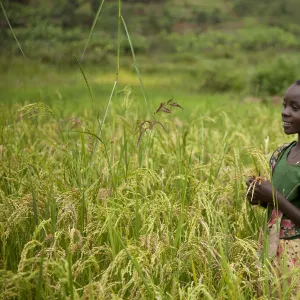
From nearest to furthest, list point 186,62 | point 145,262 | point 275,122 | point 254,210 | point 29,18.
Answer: point 145,262 < point 254,210 < point 275,122 < point 29,18 < point 186,62

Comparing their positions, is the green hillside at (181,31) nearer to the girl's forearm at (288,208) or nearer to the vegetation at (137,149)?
the vegetation at (137,149)

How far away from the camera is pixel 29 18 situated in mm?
23953

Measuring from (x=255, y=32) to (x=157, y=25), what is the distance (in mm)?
6184

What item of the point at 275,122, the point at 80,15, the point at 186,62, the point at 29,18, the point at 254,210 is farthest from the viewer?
the point at 186,62

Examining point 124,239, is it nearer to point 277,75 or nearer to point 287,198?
point 287,198

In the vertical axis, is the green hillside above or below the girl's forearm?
below

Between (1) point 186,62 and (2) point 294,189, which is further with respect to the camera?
(1) point 186,62

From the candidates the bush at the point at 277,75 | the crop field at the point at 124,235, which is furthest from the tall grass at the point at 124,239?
the bush at the point at 277,75

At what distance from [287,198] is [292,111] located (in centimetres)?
33

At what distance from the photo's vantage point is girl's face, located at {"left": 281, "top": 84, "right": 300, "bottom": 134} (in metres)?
2.08

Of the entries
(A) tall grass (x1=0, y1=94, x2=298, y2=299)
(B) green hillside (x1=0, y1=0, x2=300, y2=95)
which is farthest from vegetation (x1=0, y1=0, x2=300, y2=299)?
(B) green hillside (x1=0, y1=0, x2=300, y2=95)

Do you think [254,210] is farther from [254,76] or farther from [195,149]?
[254,76]

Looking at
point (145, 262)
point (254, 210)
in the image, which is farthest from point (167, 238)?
point (254, 210)

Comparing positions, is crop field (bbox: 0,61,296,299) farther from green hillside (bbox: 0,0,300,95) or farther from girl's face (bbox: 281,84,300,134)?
green hillside (bbox: 0,0,300,95)
